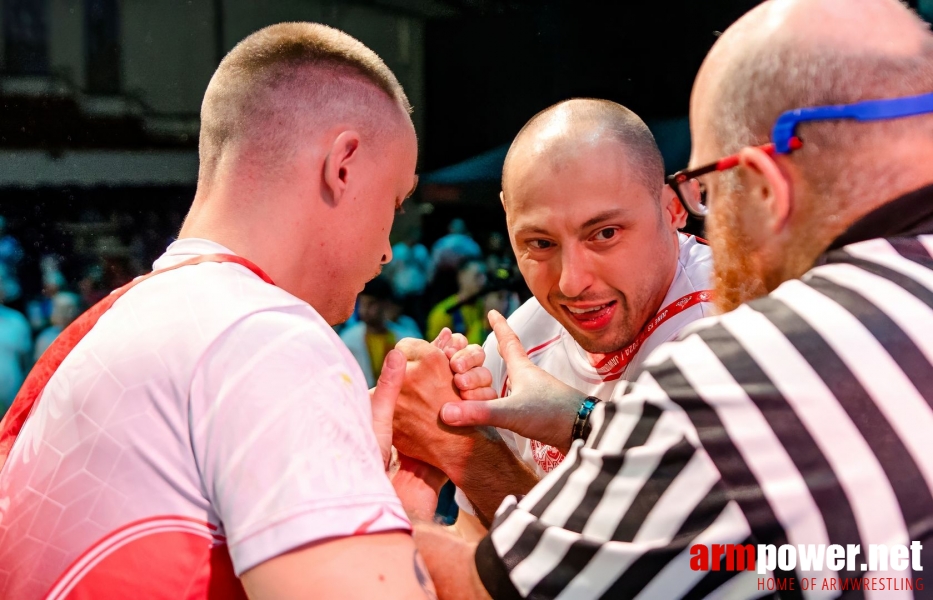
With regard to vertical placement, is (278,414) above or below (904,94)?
below

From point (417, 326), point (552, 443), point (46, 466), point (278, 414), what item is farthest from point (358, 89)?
point (417, 326)

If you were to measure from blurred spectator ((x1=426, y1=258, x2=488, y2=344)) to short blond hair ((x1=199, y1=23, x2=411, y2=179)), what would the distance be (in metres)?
4.80

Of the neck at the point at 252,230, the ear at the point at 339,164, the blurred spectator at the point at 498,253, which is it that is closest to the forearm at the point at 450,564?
the neck at the point at 252,230

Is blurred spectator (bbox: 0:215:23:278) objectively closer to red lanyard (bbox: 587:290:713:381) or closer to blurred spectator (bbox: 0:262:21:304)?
blurred spectator (bbox: 0:262:21:304)

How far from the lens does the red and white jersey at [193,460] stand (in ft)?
2.98

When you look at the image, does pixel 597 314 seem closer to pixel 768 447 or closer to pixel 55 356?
pixel 768 447

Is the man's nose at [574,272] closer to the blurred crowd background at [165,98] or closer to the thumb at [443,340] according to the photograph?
the thumb at [443,340]

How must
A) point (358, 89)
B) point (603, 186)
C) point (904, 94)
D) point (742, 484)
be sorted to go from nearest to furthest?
point (742, 484), point (904, 94), point (358, 89), point (603, 186)

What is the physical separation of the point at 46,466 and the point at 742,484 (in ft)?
2.90

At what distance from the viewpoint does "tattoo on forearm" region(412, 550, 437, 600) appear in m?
0.98

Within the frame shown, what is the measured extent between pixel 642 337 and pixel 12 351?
441cm

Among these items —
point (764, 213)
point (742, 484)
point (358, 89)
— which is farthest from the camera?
point (358, 89)

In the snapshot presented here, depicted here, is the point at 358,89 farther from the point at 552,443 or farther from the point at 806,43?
the point at 552,443

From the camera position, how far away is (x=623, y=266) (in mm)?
1969
